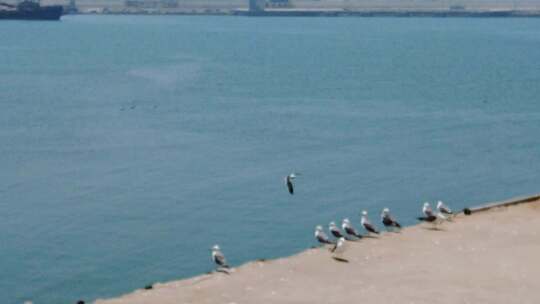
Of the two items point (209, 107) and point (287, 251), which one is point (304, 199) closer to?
point (287, 251)

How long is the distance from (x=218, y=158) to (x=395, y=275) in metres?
24.3

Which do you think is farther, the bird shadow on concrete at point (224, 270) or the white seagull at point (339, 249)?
the white seagull at point (339, 249)

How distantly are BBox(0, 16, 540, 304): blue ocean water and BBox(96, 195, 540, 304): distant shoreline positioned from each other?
4797mm

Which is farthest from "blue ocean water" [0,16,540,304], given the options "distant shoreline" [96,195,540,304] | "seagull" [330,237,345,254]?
"seagull" [330,237,345,254]

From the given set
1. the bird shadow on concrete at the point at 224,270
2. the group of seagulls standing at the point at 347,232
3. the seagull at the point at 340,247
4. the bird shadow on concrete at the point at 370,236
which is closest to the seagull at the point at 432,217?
the group of seagulls standing at the point at 347,232

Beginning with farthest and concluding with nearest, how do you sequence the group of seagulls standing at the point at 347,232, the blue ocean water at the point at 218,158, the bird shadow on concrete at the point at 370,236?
1. the blue ocean water at the point at 218,158
2. the bird shadow on concrete at the point at 370,236
3. the group of seagulls standing at the point at 347,232

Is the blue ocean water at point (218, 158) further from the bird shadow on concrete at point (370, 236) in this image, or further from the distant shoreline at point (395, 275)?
the distant shoreline at point (395, 275)

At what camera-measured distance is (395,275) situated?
24.7 metres

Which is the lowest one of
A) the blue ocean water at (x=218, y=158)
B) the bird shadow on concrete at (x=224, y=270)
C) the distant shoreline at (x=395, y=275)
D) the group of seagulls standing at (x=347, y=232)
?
the distant shoreline at (x=395, y=275)

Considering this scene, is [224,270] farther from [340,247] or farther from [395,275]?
[395,275]

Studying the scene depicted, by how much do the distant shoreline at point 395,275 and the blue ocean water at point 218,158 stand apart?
480cm

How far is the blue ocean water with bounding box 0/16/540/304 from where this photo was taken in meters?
32.7

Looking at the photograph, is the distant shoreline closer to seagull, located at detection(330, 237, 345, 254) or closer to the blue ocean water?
seagull, located at detection(330, 237, 345, 254)

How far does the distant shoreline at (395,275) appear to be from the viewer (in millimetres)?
23188
